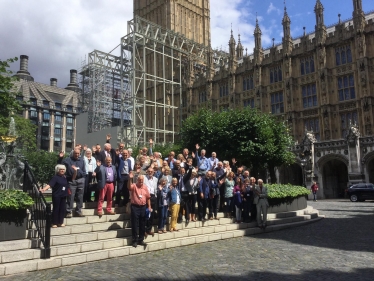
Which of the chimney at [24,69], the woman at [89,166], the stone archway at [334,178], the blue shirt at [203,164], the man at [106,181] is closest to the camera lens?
the man at [106,181]

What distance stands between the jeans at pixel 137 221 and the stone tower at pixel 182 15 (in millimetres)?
46294

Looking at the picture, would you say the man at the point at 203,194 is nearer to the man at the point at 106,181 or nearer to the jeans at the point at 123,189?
the jeans at the point at 123,189

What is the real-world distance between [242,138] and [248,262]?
51.4 feet

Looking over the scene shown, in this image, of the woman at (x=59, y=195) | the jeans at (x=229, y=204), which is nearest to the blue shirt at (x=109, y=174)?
the woman at (x=59, y=195)

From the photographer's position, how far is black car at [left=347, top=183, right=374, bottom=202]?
26.5 m

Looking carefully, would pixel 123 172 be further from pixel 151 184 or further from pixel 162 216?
pixel 162 216

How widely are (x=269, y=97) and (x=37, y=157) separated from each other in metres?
29.7

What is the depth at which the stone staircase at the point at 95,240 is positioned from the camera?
734 centimetres

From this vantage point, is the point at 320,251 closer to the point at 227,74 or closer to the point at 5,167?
the point at 5,167

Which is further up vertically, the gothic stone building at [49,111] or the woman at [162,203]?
the gothic stone building at [49,111]

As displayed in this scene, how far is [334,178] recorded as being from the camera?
35250mm

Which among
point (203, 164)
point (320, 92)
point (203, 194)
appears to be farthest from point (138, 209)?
point (320, 92)

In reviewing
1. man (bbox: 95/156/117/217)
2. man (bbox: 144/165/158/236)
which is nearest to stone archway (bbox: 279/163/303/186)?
man (bbox: 144/165/158/236)

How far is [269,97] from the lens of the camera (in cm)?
4162
